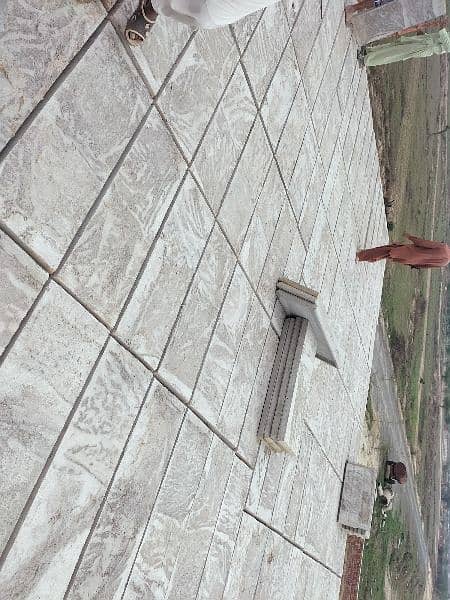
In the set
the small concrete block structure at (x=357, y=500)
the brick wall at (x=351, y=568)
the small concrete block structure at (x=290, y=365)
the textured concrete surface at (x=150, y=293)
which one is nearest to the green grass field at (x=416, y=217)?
the brick wall at (x=351, y=568)

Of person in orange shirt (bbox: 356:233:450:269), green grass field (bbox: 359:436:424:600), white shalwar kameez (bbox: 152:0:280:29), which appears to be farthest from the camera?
green grass field (bbox: 359:436:424:600)

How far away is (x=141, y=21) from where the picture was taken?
2.13 metres

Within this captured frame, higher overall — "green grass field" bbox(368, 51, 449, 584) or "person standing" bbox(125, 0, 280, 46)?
"green grass field" bbox(368, 51, 449, 584)

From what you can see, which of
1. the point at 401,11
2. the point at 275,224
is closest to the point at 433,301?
the point at 401,11

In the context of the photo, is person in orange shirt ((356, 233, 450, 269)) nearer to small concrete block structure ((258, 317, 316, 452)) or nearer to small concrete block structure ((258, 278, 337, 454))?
small concrete block structure ((258, 278, 337, 454))

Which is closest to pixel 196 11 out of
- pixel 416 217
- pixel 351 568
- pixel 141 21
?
pixel 141 21

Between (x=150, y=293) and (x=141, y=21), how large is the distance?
1.15 m

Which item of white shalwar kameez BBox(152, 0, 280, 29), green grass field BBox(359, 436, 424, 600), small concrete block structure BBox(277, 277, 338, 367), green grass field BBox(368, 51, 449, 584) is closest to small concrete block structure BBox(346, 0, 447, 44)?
green grass field BBox(368, 51, 449, 584)

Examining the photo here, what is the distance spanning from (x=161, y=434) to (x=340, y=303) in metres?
3.26

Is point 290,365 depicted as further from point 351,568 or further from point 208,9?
point 351,568

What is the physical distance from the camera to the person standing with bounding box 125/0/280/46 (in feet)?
5.93

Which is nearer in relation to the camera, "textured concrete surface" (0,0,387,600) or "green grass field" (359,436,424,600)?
"textured concrete surface" (0,0,387,600)

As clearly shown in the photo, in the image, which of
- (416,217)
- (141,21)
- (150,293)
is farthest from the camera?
(416,217)

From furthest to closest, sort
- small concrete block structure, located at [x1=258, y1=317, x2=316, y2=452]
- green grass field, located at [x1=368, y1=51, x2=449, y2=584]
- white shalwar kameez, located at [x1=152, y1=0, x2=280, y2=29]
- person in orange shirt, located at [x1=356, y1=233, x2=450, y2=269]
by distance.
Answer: green grass field, located at [x1=368, y1=51, x2=449, y2=584] < person in orange shirt, located at [x1=356, y1=233, x2=450, y2=269] < small concrete block structure, located at [x1=258, y1=317, x2=316, y2=452] < white shalwar kameez, located at [x1=152, y1=0, x2=280, y2=29]
